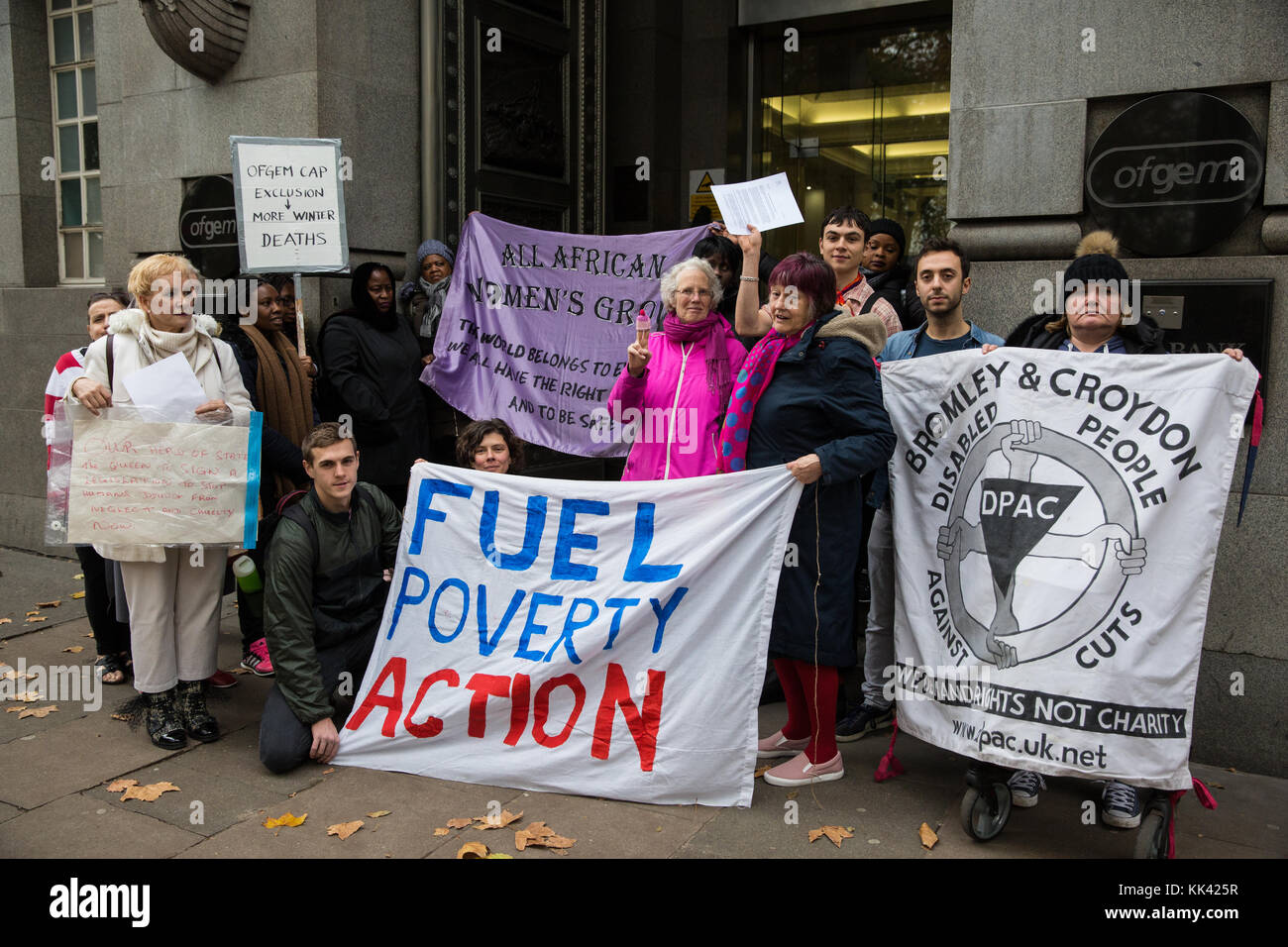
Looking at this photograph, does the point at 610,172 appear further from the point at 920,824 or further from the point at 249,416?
the point at 920,824

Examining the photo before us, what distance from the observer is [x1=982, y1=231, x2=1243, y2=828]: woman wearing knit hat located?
13.5ft

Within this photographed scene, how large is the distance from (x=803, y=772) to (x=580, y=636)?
1.09 metres

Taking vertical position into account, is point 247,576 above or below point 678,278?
below

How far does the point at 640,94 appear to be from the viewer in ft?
29.9

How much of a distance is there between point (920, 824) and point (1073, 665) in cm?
87

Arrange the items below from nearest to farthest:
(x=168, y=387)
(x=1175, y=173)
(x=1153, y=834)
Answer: (x=1153, y=834) → (x=168, y=387) → (x=1175, y=173)

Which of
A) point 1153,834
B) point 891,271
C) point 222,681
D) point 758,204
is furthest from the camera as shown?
point 222,681

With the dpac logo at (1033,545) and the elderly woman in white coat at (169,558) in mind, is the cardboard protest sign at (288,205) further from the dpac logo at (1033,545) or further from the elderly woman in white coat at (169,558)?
the dpac logo at (1033,545)

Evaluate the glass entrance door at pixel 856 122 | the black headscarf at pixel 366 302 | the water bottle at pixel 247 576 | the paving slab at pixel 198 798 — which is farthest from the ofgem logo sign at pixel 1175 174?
the paving slab at pixel 198 798

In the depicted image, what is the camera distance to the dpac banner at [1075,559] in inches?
146

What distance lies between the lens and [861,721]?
198 inches

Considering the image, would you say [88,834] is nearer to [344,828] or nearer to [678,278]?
[344,828]

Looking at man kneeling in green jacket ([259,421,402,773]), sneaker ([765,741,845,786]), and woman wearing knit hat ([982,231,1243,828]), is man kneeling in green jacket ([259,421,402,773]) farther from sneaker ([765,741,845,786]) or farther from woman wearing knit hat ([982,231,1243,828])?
woman wearing knit hat ([982,231,1243,828])

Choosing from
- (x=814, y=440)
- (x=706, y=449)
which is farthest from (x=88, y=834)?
(x=814, y=440)
